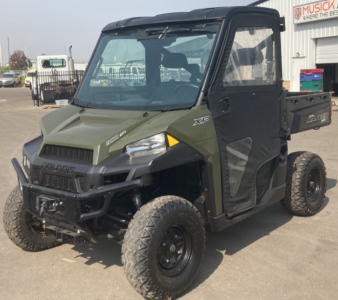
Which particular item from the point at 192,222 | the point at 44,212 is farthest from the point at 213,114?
the point at 44,212

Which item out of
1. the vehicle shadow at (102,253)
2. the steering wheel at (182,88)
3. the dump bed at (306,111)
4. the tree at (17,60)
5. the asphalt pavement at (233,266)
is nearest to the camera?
the asphalt pavement at (233,266)

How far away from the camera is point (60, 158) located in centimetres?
393

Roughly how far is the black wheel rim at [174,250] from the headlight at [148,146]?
2.14ft

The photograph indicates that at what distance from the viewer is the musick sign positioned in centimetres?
2022

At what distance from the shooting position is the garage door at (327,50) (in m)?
20.8

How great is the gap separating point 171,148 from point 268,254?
172 centimetres

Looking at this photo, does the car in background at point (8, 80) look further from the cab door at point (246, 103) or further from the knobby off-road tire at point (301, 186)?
the cab door at point (246, 103)

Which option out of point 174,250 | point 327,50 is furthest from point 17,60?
point 174,250

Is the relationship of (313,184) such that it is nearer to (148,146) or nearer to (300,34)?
(148,146)

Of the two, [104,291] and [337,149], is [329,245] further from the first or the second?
[337,149]

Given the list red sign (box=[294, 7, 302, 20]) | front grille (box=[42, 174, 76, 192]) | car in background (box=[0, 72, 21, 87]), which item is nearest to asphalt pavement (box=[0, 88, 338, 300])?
front grille (box=[42, 174, 76, 192])

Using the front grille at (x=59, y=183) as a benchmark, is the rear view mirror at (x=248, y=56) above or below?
above

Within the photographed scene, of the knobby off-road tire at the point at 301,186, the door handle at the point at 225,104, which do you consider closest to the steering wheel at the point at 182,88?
the door handle at the point at 225,104

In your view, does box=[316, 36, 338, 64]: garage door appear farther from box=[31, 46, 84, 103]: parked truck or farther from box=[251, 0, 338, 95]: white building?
box=[31, 46, 84, 103]: parked truck
